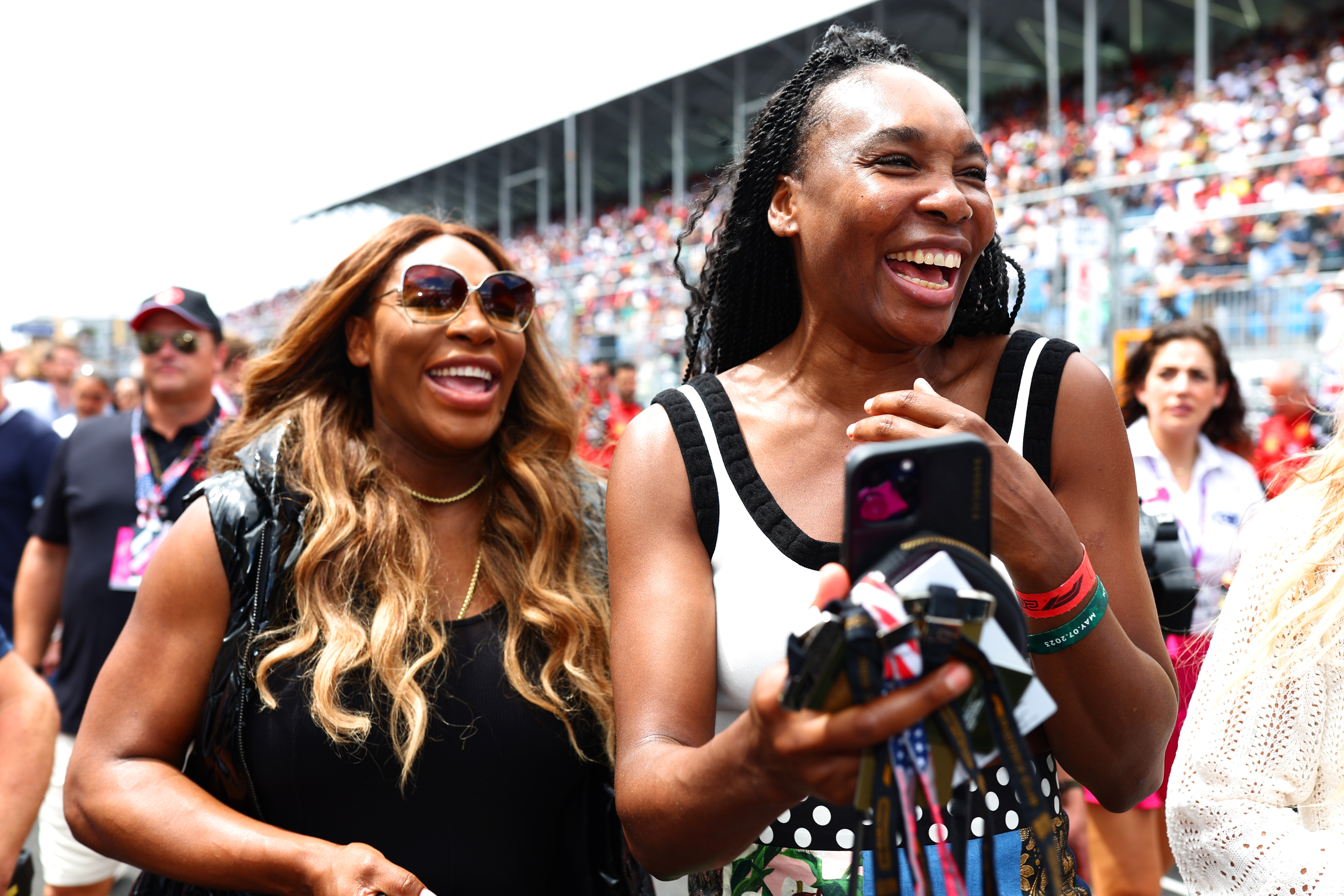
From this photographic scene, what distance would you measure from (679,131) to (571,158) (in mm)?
2239

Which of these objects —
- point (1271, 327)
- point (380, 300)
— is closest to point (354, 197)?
point (1271, 327)

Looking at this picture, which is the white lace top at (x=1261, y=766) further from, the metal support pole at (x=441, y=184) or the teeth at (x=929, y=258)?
the metal support pole at (x=441, y=184)

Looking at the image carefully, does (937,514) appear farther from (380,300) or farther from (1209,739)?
(380,300)

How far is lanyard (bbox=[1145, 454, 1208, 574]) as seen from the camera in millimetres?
4188

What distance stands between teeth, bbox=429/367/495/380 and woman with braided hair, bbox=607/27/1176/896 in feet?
2.47

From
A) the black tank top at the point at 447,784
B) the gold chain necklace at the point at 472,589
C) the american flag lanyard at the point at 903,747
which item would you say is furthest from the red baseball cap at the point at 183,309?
the american flag lanyard at the point at 903,747

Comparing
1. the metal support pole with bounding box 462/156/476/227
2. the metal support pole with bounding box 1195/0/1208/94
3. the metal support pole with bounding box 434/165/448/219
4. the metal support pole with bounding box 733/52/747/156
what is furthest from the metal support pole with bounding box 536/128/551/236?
the metal support pole with bounding box 1195/0/1208/94

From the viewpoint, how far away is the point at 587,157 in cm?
2478

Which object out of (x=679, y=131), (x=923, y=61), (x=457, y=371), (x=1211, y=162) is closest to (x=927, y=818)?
(x=457, y=371)

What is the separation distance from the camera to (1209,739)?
154cm

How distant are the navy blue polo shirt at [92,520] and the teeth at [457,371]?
1.52 metres

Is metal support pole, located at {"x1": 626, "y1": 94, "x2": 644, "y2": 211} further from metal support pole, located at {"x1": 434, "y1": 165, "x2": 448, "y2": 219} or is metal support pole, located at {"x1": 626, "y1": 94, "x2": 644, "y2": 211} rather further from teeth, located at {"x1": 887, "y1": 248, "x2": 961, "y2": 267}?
teeth, located at {"x1": 887, "y1": 248, "x2": 961, "y2": 267}

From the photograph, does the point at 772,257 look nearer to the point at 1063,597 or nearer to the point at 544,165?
the point at 1063,597

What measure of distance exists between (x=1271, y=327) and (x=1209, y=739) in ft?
21.4
